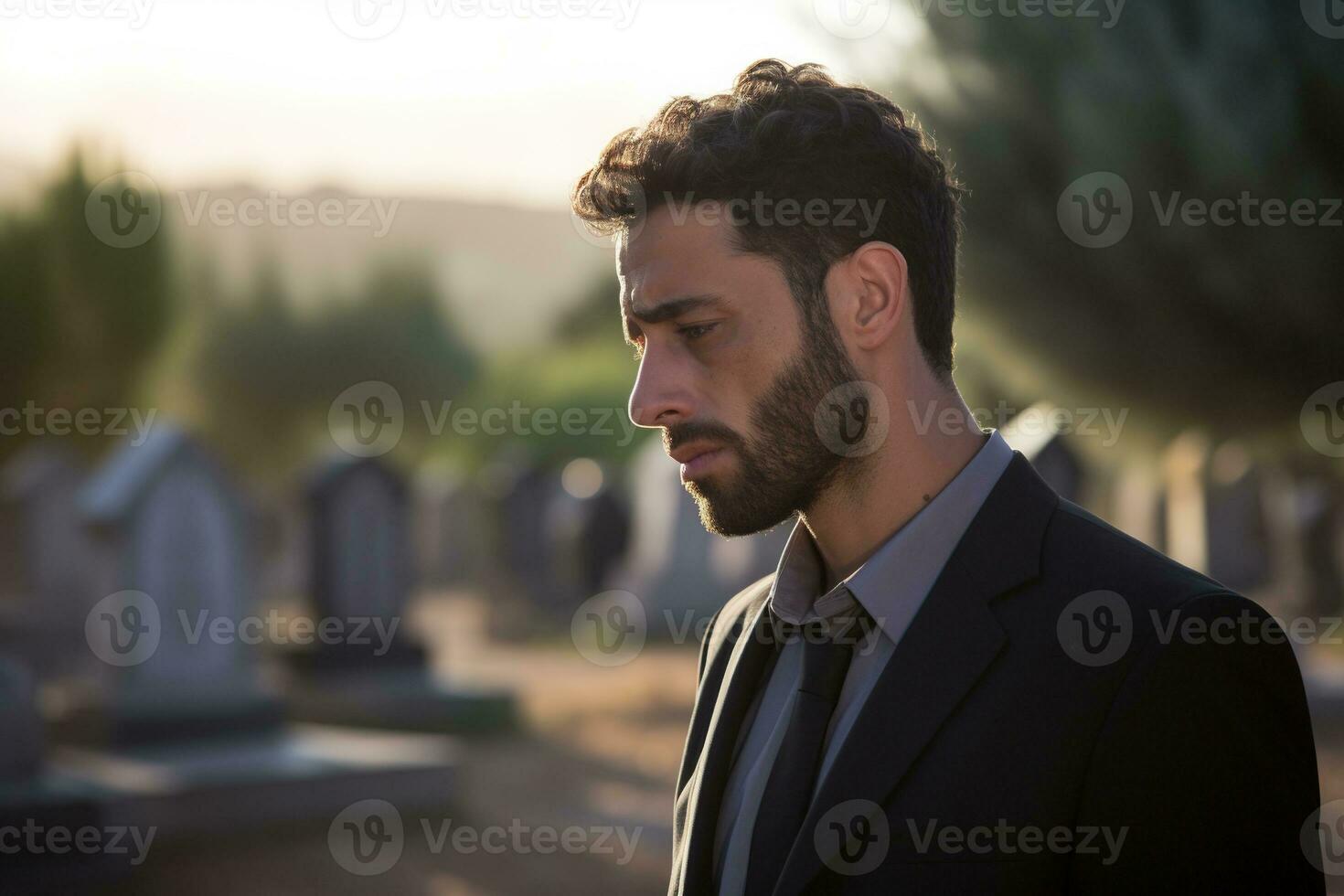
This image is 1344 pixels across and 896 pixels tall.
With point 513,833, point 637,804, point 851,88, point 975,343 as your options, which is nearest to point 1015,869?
point 851,88

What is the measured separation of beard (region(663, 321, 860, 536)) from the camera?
217cm

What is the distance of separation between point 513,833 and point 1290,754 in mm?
7971

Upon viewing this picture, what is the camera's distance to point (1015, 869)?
1.77m

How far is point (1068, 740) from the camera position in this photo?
1801 mm

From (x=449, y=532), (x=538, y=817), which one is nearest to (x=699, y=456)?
(x=538, y=817)

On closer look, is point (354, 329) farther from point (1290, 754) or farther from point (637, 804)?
point (1290, 754)

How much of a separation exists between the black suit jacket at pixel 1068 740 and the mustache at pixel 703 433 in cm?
43

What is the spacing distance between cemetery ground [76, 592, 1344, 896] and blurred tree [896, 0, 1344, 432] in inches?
140

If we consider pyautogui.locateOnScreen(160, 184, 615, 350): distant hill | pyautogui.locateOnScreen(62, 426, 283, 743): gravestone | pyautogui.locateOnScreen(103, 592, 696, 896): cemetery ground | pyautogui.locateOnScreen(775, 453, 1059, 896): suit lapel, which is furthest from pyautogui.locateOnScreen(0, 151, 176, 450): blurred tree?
pyautogui.locateOnScreen(775, 453, 1059, 896): suit lapel

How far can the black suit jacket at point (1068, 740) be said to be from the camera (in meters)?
1.68

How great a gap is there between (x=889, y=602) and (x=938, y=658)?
0.17m

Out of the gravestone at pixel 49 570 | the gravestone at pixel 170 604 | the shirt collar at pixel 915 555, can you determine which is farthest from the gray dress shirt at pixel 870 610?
the gravestone at pixel 49 570

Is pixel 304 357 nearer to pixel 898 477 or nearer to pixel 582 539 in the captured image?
pixel 582 539

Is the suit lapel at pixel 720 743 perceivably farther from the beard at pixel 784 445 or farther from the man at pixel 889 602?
the beard at pixel 784 445
